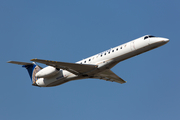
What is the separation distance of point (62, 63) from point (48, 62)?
1295mm

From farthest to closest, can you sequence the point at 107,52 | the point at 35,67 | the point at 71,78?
the point at 35,67 → the point at 71,78 → the point at 107,52

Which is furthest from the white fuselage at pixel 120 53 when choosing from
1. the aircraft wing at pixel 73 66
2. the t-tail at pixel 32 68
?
the t-tail at pixel 32 68

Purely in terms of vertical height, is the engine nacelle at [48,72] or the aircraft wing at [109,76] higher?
the engine nacelle at [48,72]

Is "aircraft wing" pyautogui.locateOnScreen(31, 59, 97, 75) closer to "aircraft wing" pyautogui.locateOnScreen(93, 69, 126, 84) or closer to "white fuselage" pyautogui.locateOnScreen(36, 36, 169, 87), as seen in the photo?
"white fuselage" pyautogui.locateOnScreen(36, 36, 169, 87)

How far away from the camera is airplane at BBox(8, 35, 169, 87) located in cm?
2327

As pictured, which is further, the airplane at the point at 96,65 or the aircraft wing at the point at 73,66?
the aircraft wing at the point at 73,66

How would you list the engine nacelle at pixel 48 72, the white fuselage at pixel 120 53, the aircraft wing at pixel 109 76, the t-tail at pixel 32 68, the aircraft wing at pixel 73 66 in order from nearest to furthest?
the white fuselage at pixel 120 53 → the aircraft wing at pixel 73 66 → the engine nacelle at pixel 48 72 → the aircraft wing at pixel 109 76 → the t-tail at pixel 32 68

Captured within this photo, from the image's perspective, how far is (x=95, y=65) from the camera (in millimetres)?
24484

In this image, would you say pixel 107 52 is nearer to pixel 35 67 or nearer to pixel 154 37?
pixel 154 37

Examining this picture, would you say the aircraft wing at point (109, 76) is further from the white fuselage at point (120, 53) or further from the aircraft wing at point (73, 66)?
the aircraft wing at point (73, 66)

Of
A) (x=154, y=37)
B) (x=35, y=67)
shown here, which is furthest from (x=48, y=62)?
(x=154, y=37)

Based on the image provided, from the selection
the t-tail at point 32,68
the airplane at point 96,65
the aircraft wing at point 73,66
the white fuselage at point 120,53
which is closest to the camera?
the white fuselage at point 120,53

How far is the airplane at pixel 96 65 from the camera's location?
23.3 metres

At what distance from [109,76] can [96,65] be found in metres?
4.41
